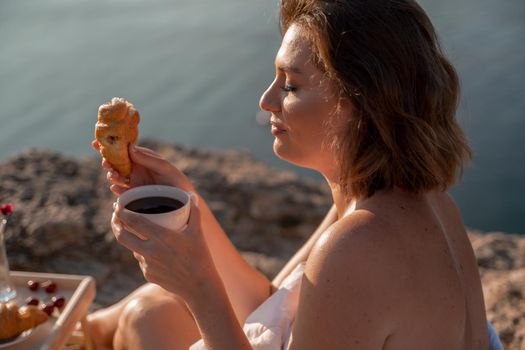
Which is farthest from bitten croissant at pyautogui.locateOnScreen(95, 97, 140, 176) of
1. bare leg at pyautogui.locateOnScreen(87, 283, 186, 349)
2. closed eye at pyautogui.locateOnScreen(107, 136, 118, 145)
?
bare leg at pyautogui.locateOnScreen(87, 283, 186, 349)

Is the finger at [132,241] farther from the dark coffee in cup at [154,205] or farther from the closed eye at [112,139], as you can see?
the closed eye at [112,139]

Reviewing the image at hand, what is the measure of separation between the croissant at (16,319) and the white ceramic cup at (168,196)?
564 millimetres

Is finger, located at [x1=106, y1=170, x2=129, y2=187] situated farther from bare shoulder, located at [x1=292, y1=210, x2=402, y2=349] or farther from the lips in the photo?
bare shoulder, located at [x1=292, y1=210, x2=402, y2=349]

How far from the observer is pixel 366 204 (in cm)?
151

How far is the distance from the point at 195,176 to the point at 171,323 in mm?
1722

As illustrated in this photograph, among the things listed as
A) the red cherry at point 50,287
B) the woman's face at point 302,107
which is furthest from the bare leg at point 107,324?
the woman's face at point 302,107

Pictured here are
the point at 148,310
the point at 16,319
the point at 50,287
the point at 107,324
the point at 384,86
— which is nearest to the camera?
the point at 384,86

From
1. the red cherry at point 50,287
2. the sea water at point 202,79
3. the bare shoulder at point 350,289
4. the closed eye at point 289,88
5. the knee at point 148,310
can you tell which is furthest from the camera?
the sea water at point 202,79

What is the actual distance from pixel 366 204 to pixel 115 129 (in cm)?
61

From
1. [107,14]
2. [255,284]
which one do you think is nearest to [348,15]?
[255,284]

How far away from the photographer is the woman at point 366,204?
1399 millimetres

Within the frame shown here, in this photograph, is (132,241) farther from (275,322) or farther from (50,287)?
(50,287)

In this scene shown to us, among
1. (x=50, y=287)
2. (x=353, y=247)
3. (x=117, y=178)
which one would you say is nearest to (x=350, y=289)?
(x=353, y=247)

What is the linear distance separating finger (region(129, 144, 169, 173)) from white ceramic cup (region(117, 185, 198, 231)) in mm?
232
